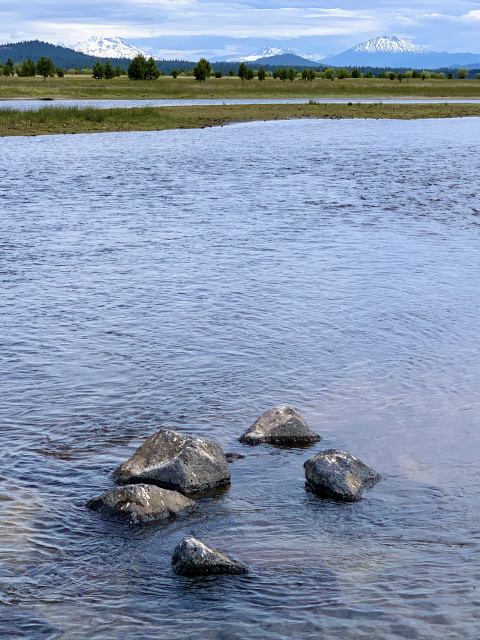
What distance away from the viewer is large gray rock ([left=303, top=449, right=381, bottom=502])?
28.9ft

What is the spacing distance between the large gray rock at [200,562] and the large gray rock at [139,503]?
1010 mm

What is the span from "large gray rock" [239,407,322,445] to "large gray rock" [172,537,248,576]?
2862 mm

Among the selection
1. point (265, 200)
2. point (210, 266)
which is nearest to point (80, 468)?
point (210, 266)

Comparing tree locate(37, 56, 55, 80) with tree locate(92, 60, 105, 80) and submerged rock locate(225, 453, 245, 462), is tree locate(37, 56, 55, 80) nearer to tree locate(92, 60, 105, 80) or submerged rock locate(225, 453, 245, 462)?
tree locate(92, 60, 105, 80)

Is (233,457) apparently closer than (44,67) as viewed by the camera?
Yes

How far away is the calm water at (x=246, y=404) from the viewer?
704 cm

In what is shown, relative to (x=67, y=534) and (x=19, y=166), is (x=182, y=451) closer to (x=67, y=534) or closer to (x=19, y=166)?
(x=67, y=534)

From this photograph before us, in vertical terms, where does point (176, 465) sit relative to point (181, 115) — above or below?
below

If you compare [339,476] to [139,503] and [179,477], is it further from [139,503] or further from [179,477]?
[139,503]

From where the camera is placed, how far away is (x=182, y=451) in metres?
9.09

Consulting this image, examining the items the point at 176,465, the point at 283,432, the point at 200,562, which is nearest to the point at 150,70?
the point at 283,432

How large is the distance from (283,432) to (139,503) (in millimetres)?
2466

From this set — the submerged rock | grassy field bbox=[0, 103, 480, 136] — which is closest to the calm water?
the submerged rock

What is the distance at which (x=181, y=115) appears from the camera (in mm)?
69312
